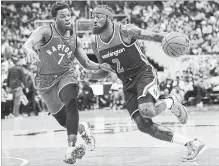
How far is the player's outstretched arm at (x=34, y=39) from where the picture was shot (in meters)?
6.23

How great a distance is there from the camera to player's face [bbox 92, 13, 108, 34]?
6.61m

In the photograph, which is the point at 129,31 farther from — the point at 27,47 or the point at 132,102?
the point at 27,47

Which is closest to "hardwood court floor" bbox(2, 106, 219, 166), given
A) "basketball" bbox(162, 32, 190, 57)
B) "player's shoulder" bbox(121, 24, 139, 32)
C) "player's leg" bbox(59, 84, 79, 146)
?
"player's leg" bbox(59, 84, 79, 146)

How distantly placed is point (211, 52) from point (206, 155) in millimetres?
16199

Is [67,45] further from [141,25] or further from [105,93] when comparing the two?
[141,25]

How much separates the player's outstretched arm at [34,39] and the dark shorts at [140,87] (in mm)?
1259

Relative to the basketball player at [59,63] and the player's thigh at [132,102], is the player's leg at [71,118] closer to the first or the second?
the basketball player at [59,63]

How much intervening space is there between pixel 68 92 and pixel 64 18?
1014 millimetres

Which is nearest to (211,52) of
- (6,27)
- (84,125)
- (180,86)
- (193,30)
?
(193,30)

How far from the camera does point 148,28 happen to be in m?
25.0

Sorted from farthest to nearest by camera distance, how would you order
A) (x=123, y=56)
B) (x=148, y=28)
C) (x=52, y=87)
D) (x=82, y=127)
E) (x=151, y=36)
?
1. (x=148, y=28)
2. (x=82, y=127)
3. (x=52, y=87)
4. (x=123, y=56)
5. (x=151, y=36)

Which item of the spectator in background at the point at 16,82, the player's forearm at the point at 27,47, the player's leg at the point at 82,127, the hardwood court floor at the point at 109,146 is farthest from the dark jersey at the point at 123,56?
the spectator in background at the point at 16,82

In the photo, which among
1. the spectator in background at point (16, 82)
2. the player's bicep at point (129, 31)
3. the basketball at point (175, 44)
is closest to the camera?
the player's bicep at point (129, 31)

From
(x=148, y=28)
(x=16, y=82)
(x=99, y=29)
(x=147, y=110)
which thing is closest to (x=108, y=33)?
(x=99, y=29)
